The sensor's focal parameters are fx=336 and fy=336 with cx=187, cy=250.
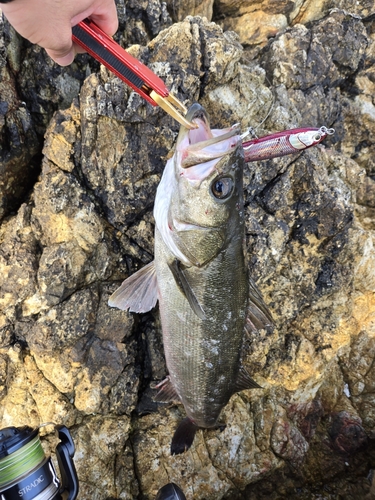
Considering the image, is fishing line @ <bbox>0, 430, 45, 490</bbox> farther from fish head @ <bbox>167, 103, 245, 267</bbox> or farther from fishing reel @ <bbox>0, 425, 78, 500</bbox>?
fish head @ <bbox>167, 103, 245, 267</bbox>

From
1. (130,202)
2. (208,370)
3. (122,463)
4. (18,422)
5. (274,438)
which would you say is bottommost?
(274,438)

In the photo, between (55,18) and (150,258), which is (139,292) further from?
(55,18)

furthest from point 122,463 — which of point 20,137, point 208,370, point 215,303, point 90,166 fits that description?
point 20,137

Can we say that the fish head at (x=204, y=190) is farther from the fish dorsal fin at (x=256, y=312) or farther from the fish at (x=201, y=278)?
the fish dorsal fin at (x=256, y=312)

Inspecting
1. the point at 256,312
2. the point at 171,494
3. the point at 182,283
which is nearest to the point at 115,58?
the point at 182,283

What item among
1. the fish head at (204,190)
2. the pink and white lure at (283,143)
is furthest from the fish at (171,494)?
the pink and white lure at (283,143)

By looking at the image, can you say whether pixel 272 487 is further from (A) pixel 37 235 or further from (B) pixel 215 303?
(A) pixel 37 235
